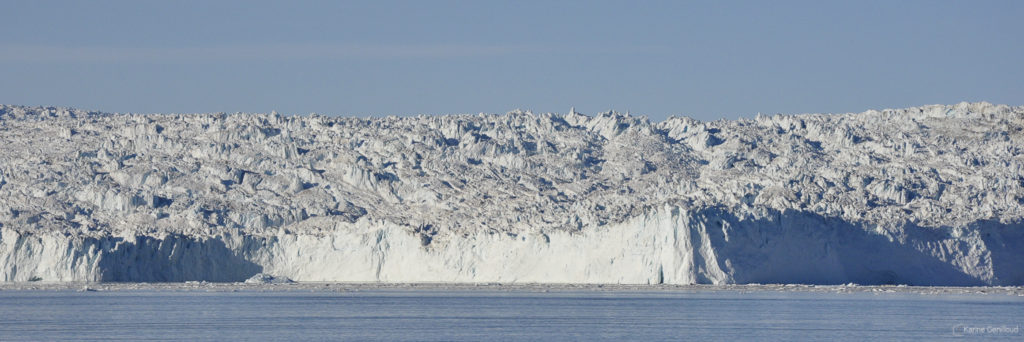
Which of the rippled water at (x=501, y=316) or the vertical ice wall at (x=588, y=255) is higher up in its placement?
the vertical ice wall at (x=588, y=255)

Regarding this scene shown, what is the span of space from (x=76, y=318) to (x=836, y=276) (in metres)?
36.9

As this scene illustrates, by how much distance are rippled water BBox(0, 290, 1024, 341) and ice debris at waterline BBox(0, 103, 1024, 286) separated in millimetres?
3307

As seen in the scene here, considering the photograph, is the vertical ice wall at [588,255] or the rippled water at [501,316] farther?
the vertical ice wall at [588,255]

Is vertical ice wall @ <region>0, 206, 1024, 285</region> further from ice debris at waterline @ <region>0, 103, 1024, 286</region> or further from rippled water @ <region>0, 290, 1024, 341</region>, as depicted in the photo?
rippled water @ <region>0, 290, 1024, 341</region>

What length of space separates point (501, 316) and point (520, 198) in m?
34.2

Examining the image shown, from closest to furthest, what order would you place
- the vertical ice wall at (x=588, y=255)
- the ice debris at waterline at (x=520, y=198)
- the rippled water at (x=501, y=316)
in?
the rippled water at (x=501, y=316) → the vertical ice wall at (x=588, y=255) → the ice debris at waterline at (x=520, y=198)

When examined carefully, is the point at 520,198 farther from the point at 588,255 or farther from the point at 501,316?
the point at 501,316

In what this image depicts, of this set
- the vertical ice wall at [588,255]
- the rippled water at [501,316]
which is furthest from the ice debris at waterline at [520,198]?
the rippled water at [501,316]

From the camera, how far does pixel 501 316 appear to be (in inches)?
2292

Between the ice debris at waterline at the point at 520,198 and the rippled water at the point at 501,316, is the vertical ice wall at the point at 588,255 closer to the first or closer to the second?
the ice debris at waterline at the point at 520,198

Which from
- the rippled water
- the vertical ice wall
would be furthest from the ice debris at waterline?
the rippled water

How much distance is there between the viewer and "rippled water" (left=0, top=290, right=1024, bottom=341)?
1949 inches

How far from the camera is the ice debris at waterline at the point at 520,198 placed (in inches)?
2955

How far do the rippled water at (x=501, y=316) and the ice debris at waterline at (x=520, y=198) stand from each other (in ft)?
10.8
